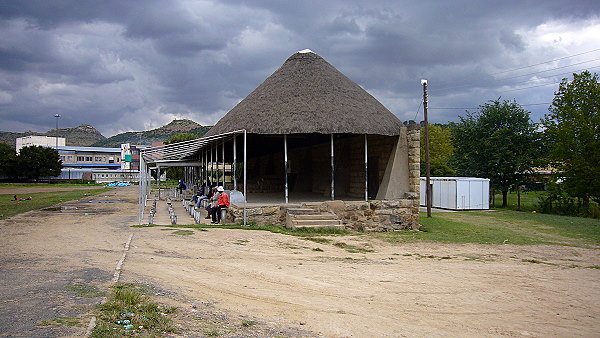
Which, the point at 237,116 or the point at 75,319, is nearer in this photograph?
the point at 75,319

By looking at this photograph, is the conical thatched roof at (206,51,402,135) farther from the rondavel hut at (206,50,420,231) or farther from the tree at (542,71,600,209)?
the tree at (542,71,600,209)

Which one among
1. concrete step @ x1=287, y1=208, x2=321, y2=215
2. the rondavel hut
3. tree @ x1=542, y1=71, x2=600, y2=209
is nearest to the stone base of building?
the rondavel hut

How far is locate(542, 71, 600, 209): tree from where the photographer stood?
→ 998 inches

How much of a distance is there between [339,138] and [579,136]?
15.1 meters

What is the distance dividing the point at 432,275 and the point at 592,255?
618 cm

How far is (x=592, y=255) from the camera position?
38.9 ft

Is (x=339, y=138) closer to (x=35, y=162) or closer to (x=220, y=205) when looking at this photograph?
(x=220, y=205)

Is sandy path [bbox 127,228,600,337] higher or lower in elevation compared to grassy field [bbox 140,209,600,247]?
higher

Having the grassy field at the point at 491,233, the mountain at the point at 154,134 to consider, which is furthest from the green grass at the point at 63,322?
the mountain at the point at 154,134

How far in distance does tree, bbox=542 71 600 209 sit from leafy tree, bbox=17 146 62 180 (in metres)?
62.5

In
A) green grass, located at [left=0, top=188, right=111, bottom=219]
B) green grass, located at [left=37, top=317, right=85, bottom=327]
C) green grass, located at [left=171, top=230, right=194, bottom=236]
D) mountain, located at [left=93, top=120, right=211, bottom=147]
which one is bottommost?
green grass, located at [left=0, top=188, right=111, bottom=219]

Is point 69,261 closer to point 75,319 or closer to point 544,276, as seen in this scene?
point 75,319

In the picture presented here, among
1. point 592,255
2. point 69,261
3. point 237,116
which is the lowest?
point 592,255

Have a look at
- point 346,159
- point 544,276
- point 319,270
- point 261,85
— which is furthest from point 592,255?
point 261,85
